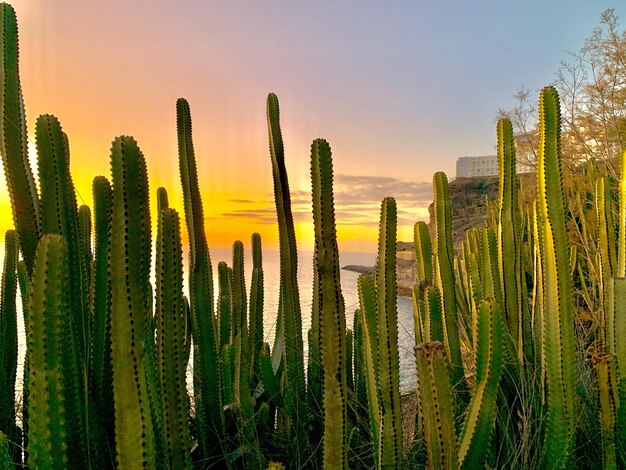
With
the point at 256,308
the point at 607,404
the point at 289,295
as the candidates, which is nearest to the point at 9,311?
the point at 256,308

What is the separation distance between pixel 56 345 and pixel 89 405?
377mm

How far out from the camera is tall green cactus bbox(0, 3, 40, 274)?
1519 mm

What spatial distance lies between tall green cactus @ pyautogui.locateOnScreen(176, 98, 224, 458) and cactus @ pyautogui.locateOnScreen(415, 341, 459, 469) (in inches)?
33.7

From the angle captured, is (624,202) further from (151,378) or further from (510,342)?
(151,378)

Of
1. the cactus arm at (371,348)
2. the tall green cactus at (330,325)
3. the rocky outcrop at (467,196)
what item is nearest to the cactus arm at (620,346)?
the cactus arm at (371,348)

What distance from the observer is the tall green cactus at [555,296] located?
180cm

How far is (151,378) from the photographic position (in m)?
1.40

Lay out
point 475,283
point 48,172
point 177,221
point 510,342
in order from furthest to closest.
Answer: point 475,283
point 510,342
point 48,172
point 177,221

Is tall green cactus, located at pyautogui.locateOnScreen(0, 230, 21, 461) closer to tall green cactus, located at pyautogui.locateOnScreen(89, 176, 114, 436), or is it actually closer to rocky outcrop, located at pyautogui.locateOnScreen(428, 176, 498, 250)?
tall green cactus, located at pyautogui.locateOnScreen(89, 176, 114, 436)

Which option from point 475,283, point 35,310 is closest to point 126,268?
point 35,310

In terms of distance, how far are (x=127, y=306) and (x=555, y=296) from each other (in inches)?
55.2

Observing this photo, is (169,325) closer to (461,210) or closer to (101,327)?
(101,327)

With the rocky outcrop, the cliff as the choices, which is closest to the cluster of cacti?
the cliff

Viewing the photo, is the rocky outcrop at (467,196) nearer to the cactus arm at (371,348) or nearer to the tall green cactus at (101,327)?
the cactus arm at (371,348)
